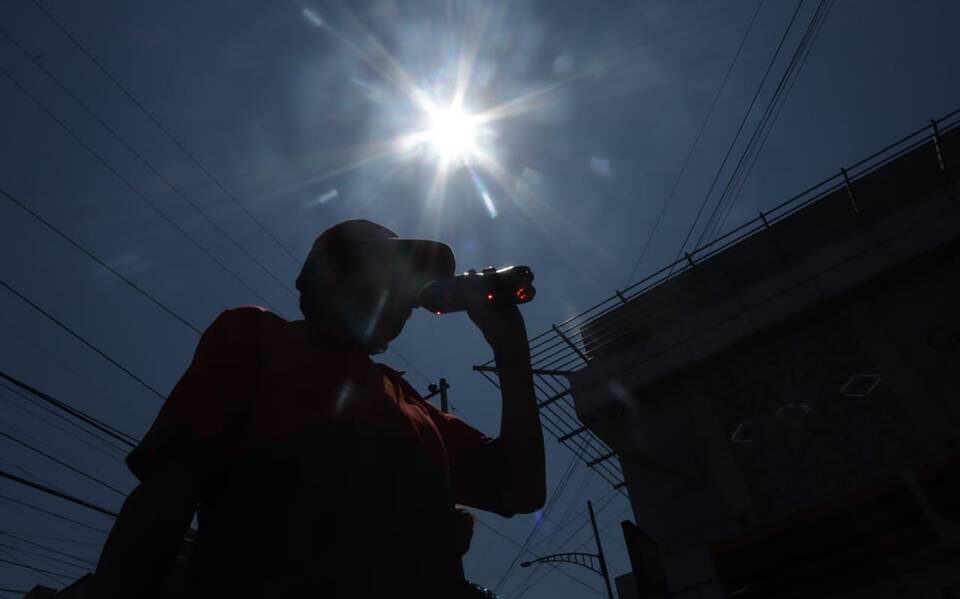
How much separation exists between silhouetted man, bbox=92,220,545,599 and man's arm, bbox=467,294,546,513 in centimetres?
24

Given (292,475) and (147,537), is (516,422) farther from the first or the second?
(147,537)

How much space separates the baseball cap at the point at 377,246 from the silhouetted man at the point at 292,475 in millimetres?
128

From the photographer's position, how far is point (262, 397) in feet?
3.91

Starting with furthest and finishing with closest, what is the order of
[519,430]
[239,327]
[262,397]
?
[519,430] < [239,327] < [262,397]

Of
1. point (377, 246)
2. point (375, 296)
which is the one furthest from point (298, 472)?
point (377, 246)

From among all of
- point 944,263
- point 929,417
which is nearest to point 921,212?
point 944,263

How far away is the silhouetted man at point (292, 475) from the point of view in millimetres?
969

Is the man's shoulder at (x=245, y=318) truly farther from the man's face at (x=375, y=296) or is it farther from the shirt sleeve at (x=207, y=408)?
the man's face at (x=375, y=296)

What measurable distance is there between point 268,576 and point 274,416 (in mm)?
302

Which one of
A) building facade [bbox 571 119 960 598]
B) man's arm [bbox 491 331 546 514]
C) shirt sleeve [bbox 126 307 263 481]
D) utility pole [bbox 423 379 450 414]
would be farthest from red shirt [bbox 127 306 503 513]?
utility pole [bbox 423 379 450 414]

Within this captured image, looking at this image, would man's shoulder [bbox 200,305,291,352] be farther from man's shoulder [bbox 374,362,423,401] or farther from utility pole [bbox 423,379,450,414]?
utility pole [bbox 423,379,450,414]

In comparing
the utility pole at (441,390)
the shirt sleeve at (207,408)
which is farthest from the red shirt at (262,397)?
the utility pole at (441,390)

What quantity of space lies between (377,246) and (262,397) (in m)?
0.55

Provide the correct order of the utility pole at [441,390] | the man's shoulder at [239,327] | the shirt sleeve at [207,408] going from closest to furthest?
the shirt sleeve at [207,408]
the man's shoulder at [239,327]
the utility pole at [441,390]
